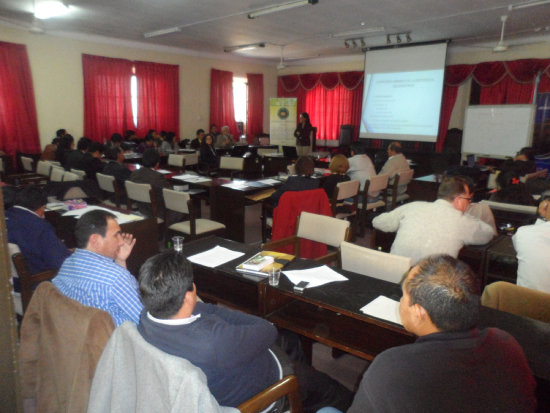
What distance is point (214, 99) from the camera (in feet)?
36.0

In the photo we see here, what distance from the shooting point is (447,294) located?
1133 millimetres

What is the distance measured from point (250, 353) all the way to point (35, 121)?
27.2ft

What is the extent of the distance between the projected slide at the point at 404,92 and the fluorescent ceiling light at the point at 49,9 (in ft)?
21.5

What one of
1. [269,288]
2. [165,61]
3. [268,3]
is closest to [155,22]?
[268,3]

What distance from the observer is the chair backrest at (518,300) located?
1.71m

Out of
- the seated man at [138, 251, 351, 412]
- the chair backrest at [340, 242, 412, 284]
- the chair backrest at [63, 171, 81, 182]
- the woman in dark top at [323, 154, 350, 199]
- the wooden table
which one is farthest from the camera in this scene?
the woman in dark top at [323, 154, 350, 199]

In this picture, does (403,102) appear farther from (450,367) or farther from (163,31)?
(450,367)

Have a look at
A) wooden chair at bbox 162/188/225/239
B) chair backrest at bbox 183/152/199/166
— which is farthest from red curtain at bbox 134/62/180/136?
wooden chair at bbox 162/188/225/239

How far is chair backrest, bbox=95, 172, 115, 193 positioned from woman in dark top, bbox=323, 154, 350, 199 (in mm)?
2475

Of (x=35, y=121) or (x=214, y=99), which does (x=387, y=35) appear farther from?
(x=35, y=121)

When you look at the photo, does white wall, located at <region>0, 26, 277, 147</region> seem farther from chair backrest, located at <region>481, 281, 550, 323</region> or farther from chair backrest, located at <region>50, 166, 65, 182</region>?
chair backrest, located at <region>481, 281, 550, 323</region>

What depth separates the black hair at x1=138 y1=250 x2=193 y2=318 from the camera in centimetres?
Result: 133

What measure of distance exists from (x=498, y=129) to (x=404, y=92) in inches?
85.7

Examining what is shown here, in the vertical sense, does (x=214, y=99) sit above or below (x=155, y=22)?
below
